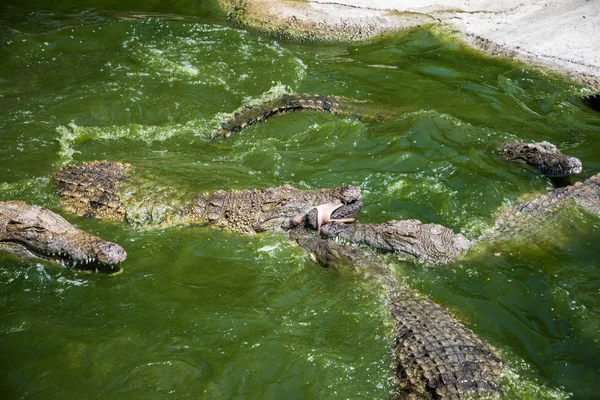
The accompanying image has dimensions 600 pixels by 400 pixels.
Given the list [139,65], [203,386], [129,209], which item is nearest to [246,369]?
[203,386]

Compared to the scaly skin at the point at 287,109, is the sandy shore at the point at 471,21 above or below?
above

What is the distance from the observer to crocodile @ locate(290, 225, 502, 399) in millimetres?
3998

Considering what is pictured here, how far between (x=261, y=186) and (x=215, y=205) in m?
0.92


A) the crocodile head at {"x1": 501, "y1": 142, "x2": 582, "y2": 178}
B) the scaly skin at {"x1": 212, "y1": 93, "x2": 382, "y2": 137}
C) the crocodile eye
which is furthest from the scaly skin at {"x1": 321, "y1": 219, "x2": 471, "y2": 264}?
the crocodile eye

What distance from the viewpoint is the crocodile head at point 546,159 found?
23.3 feet

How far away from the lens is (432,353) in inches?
166

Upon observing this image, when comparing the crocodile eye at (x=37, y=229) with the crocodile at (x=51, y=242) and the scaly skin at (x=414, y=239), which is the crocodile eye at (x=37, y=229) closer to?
the crocodile at (x=51, y=242)

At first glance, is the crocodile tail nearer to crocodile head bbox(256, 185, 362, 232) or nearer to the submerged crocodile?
the submerged crocodile

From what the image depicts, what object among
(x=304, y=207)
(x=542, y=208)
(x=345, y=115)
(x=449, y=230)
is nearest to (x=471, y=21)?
(x=345, y=115)

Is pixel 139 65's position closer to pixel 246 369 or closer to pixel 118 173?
pixel 118 173

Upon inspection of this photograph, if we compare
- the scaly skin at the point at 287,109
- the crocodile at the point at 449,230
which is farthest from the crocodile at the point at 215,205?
the scaly skin at the point at 287,109

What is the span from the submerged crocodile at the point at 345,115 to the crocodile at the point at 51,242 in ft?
9.56

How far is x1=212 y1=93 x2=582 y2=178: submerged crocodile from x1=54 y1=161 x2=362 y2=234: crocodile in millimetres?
1719

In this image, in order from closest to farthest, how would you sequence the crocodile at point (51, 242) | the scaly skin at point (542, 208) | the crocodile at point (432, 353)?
the crocodile at point (432, 353) < the crocodile at point (51, 242) < the scaly skin at point (542, 208)
